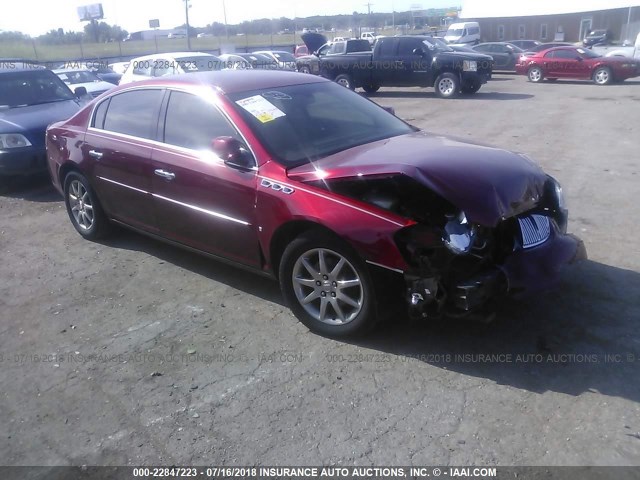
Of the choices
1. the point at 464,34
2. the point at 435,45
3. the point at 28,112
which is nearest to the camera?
the point at 28,112

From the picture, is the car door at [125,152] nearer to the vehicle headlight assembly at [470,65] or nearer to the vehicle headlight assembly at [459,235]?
the vehicle headlight assembly at [459,235]

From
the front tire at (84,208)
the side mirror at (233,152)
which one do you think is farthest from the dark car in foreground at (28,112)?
the side mirror at (233,152)

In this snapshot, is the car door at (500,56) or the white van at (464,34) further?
the white van at (464,34)

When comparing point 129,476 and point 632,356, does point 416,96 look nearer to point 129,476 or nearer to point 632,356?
point 632,356

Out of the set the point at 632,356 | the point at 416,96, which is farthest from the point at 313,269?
the point at 416,96

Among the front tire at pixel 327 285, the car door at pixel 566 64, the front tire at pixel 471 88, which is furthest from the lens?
the car door at pixel 566 64

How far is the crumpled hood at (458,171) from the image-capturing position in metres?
3.53

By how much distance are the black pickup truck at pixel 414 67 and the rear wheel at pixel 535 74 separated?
5.09m

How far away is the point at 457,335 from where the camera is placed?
394cm

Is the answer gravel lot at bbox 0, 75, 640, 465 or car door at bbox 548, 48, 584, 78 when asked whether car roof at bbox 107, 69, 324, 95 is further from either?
car door at bbox 548, 48, 584, 78

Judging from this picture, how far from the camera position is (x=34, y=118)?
8445 mm

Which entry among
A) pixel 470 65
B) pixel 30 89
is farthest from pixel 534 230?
pixel 470 65

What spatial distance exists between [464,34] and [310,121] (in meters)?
41.6

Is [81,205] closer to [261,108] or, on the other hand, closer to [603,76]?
[261,108]
